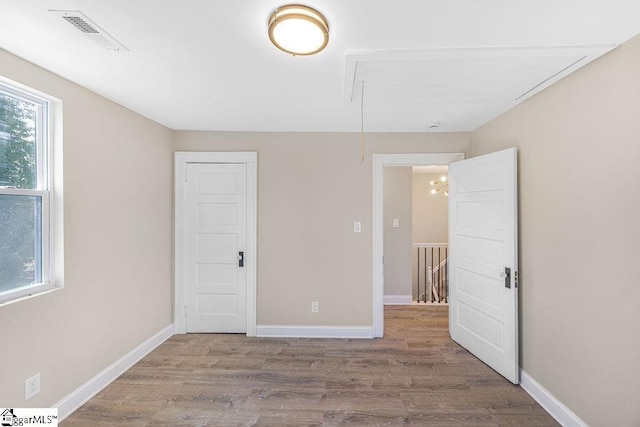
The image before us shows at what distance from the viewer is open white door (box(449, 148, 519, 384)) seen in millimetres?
2457

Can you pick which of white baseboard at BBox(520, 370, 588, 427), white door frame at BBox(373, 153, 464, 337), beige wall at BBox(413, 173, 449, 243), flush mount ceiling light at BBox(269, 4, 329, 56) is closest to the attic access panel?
flush mount ceiling light at BBox(269, 4, 329, 56)

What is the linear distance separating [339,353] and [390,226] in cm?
236

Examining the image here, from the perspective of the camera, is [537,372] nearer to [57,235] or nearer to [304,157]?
[304,157]

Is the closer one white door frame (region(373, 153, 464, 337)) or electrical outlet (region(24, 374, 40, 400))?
electrical outlet (region(24, 374, 40, 400))

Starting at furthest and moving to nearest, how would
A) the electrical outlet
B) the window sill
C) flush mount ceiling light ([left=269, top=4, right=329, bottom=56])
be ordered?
1. the electrical outlet
2. the window sill
3. flush mount ceiling light ([left=269, top=4, right=329, bottom=56])

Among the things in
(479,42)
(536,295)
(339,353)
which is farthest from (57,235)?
(536,295)

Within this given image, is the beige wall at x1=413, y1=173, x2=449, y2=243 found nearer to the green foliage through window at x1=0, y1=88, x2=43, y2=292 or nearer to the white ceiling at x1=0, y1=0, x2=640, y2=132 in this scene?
the white ceiling at x1=0, y1=0, x2=640, y2=132

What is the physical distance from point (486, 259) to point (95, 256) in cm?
339

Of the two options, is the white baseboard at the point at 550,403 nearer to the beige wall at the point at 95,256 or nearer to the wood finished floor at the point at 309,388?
the wood finished floor at the point at 309,388

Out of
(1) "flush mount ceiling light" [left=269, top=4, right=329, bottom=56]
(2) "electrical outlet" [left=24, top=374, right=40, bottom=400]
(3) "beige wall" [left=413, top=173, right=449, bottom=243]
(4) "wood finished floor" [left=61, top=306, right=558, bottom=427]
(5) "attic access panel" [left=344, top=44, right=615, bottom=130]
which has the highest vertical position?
(5) "attic access panel" [left=344, top=44, right=615, bottom=130]

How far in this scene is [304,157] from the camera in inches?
134

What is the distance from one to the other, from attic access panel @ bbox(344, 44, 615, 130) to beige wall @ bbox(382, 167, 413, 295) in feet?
Answer: 7.12

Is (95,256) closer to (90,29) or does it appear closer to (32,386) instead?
(32,386)

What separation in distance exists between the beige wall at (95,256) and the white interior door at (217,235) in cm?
30
